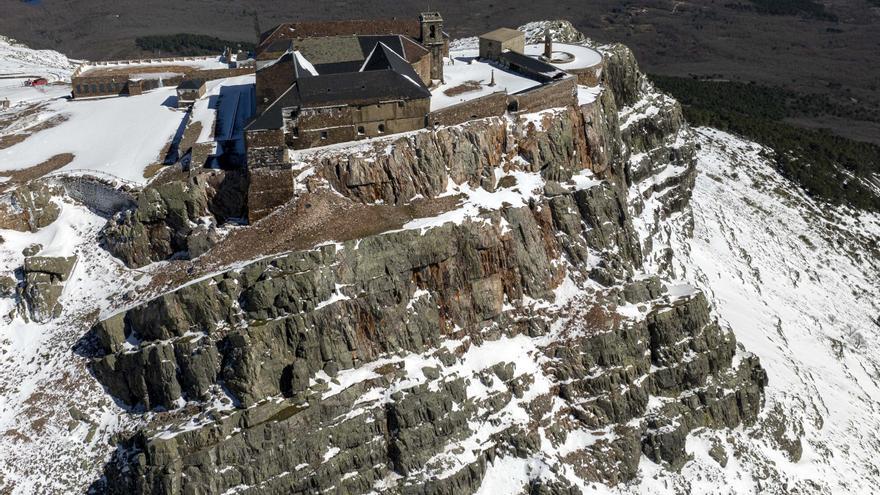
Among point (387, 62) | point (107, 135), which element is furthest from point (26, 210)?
point (387, 62)

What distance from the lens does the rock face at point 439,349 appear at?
4162 centimetres

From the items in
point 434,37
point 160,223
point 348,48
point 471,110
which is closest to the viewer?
point 160,223

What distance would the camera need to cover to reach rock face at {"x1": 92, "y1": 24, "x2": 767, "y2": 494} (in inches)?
1639

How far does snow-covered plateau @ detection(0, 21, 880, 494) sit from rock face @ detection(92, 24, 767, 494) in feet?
0.55

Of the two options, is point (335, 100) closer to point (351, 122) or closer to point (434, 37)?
point (351, 122)

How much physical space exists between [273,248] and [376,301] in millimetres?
7938

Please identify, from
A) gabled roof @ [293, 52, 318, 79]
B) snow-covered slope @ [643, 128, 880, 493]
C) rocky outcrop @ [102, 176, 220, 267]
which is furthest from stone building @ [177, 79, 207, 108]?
snow-covered slope @ [643, 128, 880, 493]

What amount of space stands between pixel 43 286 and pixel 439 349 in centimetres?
2855

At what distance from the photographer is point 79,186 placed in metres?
53.7

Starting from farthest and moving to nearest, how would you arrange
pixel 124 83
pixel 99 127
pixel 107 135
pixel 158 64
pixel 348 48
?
pixel 158 64 < pixel 124 83 < pixel 348 48 < pixel 99 127 < pixel 107 135

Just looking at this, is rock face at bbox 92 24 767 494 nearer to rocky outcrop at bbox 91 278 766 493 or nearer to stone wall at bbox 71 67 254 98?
rocky outcrop at bbox 91 278 766 493

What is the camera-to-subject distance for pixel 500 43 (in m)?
70.2

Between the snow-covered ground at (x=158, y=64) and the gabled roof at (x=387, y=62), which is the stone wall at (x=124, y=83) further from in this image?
the gabled roof at (x=387, y=62)

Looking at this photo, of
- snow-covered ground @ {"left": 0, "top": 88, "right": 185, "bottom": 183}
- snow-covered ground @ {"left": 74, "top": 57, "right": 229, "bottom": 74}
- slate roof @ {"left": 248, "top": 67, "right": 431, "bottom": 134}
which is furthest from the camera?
snow-covered ground @ {"left": 74, "top": 57, "right": 229, "bottom": 74}
